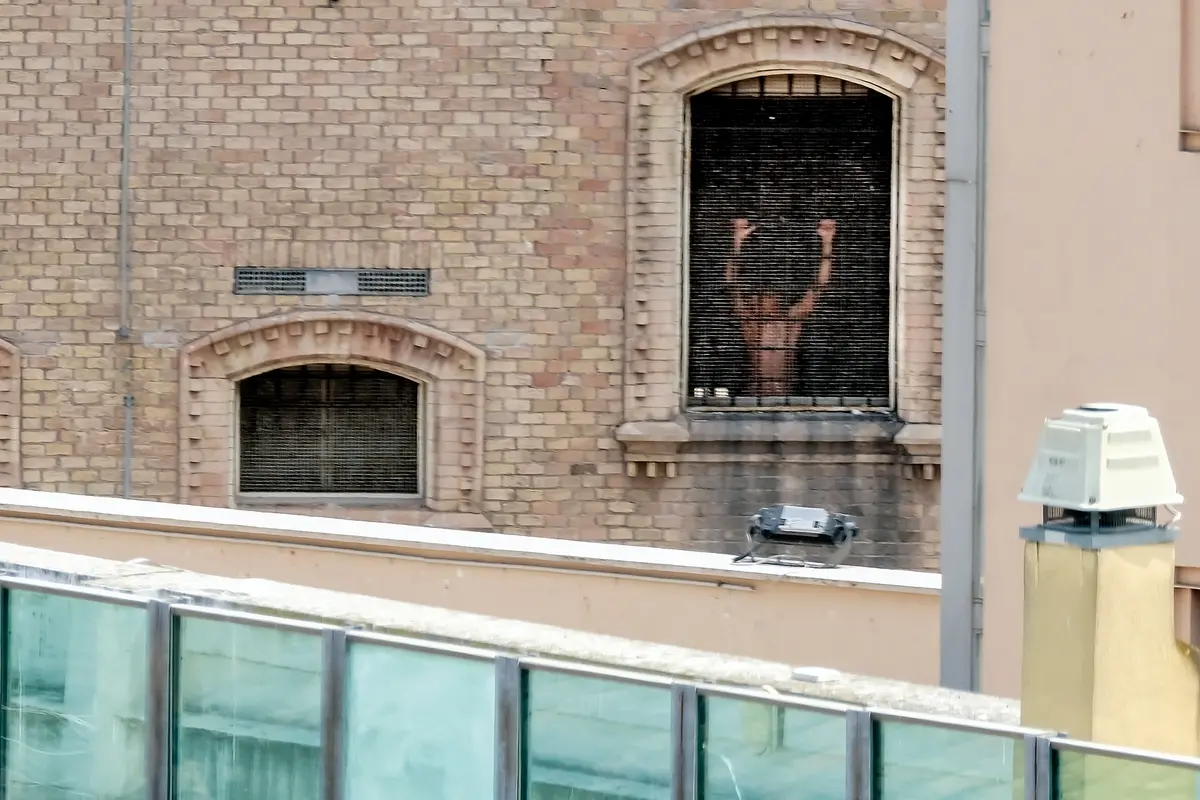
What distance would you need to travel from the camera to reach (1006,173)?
6.02 meters

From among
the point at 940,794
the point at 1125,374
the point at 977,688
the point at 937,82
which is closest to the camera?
the point at 940,794

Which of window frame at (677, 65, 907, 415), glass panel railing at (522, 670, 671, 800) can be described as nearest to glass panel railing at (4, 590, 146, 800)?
glass panel railing at (522, 670, 671, 800)

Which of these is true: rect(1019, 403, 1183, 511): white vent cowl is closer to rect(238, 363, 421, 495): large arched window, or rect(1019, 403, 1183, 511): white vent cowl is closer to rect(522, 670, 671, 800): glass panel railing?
rect(522, 670, 671, 800): glass panel railing

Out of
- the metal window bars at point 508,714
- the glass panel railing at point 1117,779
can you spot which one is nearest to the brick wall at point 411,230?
the metal window bars at point 508,714

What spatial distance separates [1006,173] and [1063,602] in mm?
2275

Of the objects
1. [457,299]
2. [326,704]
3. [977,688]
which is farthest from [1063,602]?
[457,299]

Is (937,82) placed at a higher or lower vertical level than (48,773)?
higher

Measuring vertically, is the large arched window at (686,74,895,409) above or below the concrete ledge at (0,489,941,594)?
above

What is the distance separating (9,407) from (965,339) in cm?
849

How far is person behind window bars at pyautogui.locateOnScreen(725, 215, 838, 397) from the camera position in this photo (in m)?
13.0

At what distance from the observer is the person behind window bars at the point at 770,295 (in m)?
Answer: 13.0

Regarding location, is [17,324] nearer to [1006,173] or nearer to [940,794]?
[1006,173]

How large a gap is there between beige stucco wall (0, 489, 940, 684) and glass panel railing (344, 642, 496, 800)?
135 inches

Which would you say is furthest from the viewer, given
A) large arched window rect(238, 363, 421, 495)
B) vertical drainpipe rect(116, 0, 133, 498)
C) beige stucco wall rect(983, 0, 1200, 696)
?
large arched window rect(238, 363, 421, 495)
